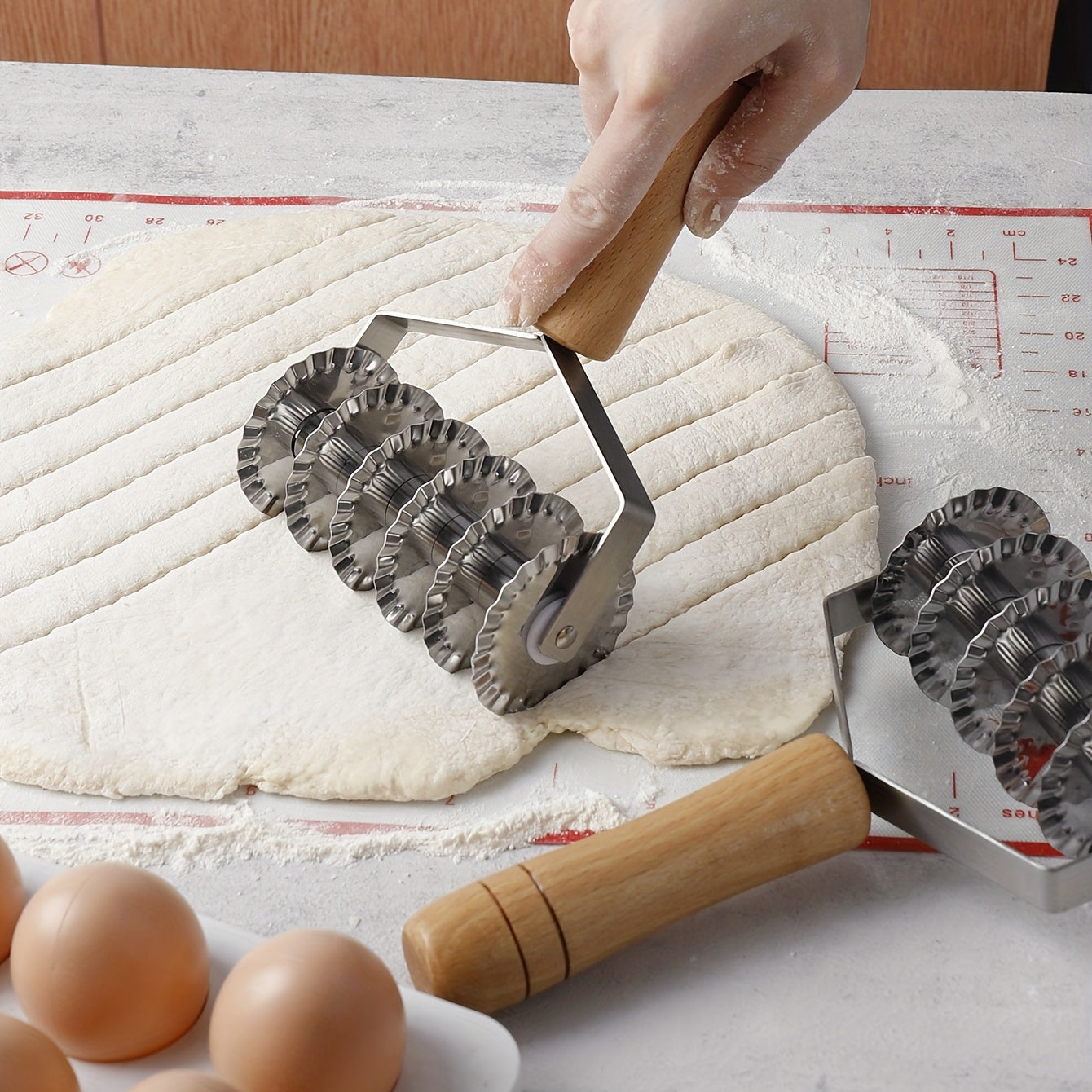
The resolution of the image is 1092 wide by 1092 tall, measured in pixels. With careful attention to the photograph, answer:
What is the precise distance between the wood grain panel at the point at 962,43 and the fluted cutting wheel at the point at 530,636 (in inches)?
64.0

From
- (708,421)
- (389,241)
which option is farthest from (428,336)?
(708,421)

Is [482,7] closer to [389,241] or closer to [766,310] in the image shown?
[389,241]

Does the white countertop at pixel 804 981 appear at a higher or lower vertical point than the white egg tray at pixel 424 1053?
lower

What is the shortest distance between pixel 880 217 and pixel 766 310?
26 centimetres

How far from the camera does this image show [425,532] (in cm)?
115

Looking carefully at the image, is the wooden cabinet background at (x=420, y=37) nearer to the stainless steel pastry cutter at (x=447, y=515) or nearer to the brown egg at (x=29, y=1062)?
the stainless steel pastry cutter at (x=447, y=515)

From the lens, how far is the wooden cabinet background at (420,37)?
2.31 metres

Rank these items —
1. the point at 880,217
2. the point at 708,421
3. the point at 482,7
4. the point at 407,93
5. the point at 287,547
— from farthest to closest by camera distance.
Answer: the point at 482,7, the point at 407,93, the point at 880,217, the point at 708,421, the point at 287,547

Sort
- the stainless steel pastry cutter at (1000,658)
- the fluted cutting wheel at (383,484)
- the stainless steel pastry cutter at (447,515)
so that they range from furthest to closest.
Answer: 1. the fluted cutting wheel at (383,484)
2. the stainless steel pastry cutter at (447,515)
3. the stainless steel pastry cutter at (1000,658)

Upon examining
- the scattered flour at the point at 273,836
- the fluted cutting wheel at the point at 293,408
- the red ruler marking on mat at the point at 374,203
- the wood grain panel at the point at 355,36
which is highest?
the wood grain panel at the point at 355,36

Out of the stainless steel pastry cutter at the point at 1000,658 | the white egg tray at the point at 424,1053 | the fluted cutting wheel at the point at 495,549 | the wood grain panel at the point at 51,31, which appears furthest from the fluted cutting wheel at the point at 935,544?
the wood grain panel at the point at 51,31

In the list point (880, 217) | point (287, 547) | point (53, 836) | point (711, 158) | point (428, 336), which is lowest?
point (53, 836)

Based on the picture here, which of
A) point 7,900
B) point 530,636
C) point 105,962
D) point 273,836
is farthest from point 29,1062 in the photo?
point 530,636

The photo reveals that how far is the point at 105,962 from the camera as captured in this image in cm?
79
